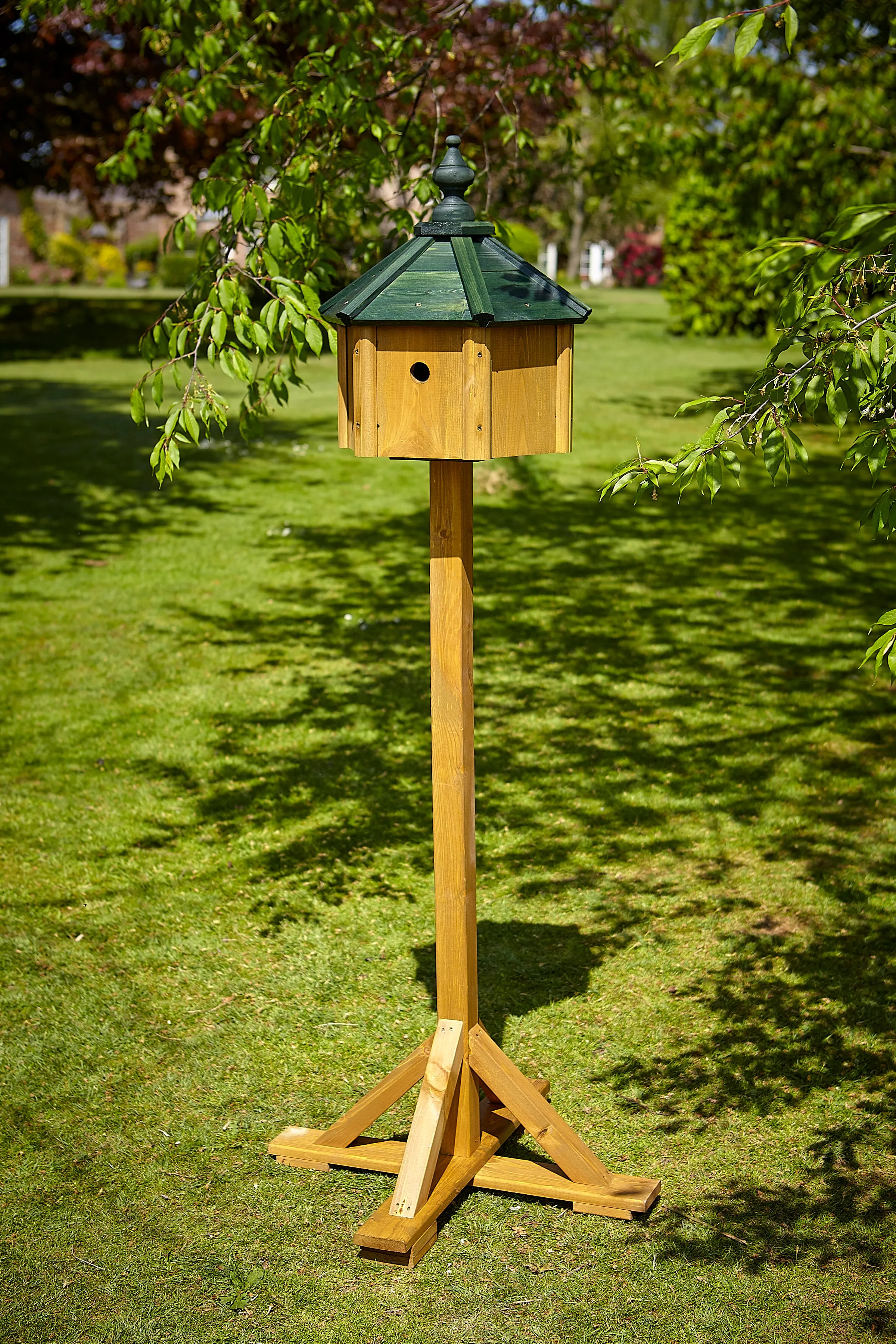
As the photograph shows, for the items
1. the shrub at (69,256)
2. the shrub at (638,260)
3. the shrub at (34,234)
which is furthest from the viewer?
the shrub at (34,234)

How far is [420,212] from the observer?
564 centimetres

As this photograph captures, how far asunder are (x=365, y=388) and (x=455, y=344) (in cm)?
29

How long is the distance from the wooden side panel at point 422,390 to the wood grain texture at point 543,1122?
1.70 m

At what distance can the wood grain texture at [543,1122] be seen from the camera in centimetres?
373

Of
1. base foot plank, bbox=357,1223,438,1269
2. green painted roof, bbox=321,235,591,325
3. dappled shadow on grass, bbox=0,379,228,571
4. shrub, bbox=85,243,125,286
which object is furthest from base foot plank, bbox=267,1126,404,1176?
shrub, bbox=85,243,125,286

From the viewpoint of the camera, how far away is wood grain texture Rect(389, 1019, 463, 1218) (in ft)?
11.7

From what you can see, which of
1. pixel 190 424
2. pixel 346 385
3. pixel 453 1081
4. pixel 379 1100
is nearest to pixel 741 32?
pixel 346 385

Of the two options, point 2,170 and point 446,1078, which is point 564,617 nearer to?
point 446,1078

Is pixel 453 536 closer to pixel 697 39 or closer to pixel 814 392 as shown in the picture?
pixel 814 392

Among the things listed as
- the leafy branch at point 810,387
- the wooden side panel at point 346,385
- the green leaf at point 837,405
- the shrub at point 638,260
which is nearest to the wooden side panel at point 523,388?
the leafy branch at point 810,387

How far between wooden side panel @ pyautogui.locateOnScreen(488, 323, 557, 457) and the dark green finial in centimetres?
38

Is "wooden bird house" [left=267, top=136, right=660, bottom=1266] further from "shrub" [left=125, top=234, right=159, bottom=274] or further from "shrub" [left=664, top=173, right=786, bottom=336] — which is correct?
"shrub" [left=125, top=234, right=159, bottom=274]

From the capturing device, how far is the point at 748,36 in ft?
9.14

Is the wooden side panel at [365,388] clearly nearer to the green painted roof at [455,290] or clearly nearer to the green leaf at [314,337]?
the green painted roof at [455,290]
